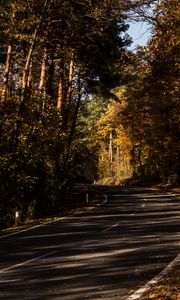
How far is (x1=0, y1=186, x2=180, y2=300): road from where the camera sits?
30.9 feet

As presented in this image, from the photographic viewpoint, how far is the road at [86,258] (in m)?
9.41

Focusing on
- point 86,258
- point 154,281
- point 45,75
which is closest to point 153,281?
point 154,281

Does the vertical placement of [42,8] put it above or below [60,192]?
above

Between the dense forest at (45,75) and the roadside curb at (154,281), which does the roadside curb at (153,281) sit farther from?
the dense forest at (45,75)

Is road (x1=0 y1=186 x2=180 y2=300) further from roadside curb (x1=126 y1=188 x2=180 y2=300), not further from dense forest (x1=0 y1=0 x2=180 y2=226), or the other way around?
dense forest (x1=0 y1=0 x2=180 y2=226)

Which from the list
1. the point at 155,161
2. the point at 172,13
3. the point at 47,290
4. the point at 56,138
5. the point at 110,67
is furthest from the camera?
the point at 155,161

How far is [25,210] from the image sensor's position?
91.9ft

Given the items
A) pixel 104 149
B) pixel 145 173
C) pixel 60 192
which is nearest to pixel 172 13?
pixel 60 192

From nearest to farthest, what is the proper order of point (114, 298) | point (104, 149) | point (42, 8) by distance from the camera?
point (114, 298)
point (42, 8)
point (104, 149)

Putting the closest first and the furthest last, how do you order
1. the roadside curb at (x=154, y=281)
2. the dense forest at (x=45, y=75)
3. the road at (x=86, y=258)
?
the roadside curb at (x=154, y=281) → the road at (x=86, y=258) → the dense forest at (x=45, y=75)

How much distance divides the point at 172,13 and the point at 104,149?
97.5 metres

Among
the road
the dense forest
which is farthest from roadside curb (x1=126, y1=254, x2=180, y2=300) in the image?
the dense forest

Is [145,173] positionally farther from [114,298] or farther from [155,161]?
[114,298]

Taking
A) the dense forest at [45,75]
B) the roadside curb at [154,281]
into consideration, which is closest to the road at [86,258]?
the roadside curb at [154,281]
